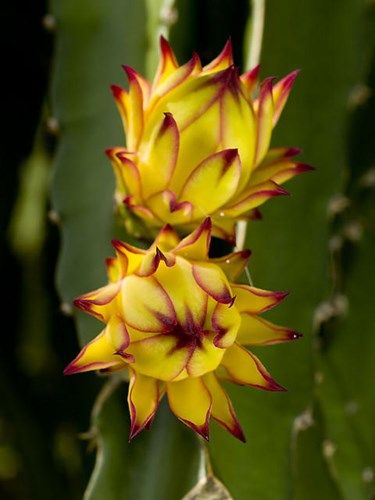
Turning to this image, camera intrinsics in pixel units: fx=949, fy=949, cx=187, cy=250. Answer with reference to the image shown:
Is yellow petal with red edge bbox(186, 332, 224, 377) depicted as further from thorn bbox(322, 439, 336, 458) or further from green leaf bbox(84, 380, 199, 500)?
thorn bbox(322, 439, 336, 458)

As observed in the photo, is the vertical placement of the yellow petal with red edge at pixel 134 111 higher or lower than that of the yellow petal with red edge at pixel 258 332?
higher

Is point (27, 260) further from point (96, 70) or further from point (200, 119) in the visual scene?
point (200, 119)

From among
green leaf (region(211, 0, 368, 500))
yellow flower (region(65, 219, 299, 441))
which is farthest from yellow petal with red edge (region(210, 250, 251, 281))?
green leaf (region(211, 0, 368, 500))

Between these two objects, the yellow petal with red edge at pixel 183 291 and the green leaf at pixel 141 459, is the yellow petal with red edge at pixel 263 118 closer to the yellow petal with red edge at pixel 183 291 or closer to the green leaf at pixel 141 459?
the yellow petal with red edge at pixel 183 291

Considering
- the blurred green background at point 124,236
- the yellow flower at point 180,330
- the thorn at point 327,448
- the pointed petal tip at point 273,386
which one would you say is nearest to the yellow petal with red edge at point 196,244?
the yellow flower at point 180,330

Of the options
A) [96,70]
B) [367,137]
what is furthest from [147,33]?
[367,137]

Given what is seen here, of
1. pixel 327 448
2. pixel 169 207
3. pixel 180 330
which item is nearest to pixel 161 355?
pixel 180 330
